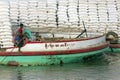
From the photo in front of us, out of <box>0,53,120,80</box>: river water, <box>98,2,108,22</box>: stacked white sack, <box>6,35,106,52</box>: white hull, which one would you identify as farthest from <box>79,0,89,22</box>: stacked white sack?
<box>6,35,106,52</box>: white hull

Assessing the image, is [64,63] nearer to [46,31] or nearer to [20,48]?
[20,48]

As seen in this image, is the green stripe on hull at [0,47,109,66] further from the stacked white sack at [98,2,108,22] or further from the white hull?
the stacked white sack at [98,2,108,22]

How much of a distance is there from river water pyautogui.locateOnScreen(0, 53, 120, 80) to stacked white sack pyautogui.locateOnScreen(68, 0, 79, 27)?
11.5 feet

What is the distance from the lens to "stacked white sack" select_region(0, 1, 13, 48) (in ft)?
62.4

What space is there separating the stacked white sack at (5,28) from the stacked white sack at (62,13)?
109 inches

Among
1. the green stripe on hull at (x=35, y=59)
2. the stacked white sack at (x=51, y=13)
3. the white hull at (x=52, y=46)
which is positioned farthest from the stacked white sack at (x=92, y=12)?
the green stripe on hull at (x=35, y=59)

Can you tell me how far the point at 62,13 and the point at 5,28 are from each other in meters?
3.88

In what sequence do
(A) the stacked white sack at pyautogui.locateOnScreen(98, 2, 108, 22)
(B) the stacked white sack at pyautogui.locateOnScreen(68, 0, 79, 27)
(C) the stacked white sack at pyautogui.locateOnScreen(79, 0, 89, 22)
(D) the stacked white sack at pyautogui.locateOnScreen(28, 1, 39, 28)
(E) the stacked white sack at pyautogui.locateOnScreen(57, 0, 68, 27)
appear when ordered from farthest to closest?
(A) the stacked white sack at pyautogui.locateOnScreen(98, 2, 108, 22), (C) the stacked white sack at pyautogui.locateOnScreen(79, 0, 89, 22), (B) the stacked white sack at pyautogui.locateOnScreen(68, 0, 79, 27), (E) the stacked white sack at pyautogui.locateOnScreen(57, 0, 68, 27), (D) the stacked white sack at pyautogui.locateOnScreen(28, 1, 39, 28)

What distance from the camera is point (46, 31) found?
21141 mm

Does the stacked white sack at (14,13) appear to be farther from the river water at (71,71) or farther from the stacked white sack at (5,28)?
the river water at (71,71)

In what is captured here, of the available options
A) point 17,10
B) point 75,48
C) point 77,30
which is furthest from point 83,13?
point 75,48

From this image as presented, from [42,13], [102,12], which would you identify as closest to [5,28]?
[42,13]

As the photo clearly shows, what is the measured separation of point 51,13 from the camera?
22.2 meters

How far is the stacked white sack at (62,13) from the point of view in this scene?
72.6 feet
